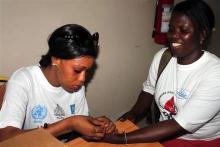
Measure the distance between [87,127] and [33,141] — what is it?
49cm

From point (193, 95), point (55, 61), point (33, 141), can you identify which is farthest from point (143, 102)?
point (33, 141)

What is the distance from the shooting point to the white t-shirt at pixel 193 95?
5.43 ft

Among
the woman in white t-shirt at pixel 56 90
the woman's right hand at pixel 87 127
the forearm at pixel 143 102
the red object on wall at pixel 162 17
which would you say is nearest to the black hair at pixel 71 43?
the woman in white t-shirt at pixel 56 90

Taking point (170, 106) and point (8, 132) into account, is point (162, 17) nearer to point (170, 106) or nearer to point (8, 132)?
point (170, 106)

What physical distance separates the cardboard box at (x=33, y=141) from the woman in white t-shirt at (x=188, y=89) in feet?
2.00

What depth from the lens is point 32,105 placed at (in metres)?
1.64

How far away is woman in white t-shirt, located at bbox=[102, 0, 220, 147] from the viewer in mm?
1646

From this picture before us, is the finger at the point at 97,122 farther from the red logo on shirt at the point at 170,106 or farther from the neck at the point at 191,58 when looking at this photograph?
the neck at the point at 191,58

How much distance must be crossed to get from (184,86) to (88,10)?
0.92 metres

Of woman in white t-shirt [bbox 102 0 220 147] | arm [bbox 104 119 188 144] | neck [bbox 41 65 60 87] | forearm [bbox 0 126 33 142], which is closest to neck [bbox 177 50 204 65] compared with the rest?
woman in white t-shirt [bbox 102 0 220 147]

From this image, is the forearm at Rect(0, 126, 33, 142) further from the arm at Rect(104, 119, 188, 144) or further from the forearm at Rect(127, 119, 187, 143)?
the forearm at Rect(127, 119, 187, 143)

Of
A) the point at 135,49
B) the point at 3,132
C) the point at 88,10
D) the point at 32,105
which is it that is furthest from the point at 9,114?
the point at 135,49

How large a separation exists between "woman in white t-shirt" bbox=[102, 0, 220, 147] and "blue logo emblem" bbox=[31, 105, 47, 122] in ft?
1.44

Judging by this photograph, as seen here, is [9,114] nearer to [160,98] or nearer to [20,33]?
[20,33]
